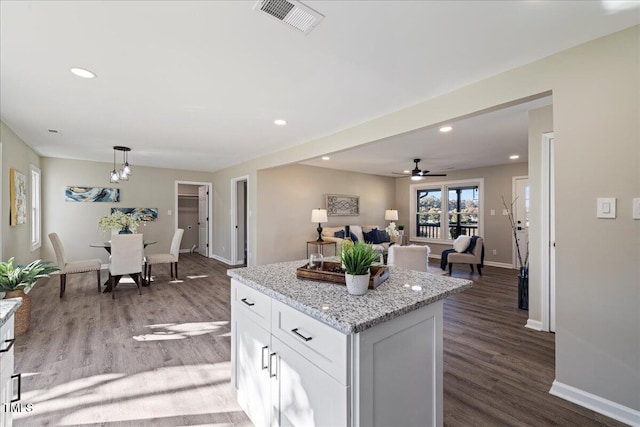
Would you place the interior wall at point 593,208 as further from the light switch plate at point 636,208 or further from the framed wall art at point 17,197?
the framed wall art at point 17,197

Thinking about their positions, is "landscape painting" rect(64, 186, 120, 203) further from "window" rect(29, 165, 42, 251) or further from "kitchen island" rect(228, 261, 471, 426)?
"kitchen island" rect(228, 261, 471, 426)

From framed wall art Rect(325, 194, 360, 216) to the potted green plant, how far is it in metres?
5.80

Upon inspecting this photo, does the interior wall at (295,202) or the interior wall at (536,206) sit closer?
the interior wall at (536,206)

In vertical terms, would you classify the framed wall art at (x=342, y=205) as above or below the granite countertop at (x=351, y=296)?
above

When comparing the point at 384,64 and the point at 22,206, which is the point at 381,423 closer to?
the point at 384,64

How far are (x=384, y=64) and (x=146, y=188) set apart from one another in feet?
21.6

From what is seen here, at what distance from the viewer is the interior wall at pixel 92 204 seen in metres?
5.83

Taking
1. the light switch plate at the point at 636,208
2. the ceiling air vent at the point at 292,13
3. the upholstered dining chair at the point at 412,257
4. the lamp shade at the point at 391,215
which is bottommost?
the upholstered dining chair at the point at 412,257

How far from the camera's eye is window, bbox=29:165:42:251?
5.16 meters

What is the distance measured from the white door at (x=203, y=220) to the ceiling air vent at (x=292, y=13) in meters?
7.07

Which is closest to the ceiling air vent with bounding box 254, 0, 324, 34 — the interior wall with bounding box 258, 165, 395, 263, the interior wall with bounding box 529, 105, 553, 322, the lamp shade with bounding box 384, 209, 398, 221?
the interior wall with bounding box 529, 105, 553, 322

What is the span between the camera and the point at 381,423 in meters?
1.18

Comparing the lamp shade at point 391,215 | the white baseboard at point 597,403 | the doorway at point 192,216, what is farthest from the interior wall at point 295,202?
the white baseboard at point 597,403

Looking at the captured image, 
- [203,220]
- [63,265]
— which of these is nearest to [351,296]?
[63,265]
